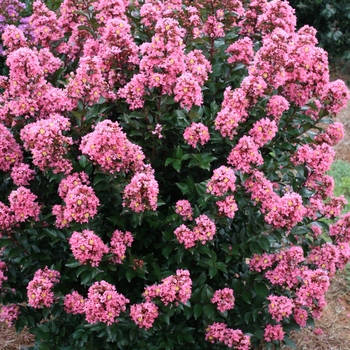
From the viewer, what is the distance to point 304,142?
2926 millimetres

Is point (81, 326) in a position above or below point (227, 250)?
below

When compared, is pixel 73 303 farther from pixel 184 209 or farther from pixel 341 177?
pixel 341 177

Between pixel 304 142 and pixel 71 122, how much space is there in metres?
1.30

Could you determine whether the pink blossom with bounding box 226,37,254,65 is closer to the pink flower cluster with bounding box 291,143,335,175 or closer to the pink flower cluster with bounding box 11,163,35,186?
the pink flower cluster with bounding box 291,143,335,175

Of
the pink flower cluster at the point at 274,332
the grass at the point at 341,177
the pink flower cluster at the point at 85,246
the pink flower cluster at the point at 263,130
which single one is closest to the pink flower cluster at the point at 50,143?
the pink flower cluster at the point at 85,246

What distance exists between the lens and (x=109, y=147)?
89.4 inches

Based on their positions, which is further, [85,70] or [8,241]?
[8,241]

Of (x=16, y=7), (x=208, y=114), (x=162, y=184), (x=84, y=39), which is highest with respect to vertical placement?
(x=208, y=114)

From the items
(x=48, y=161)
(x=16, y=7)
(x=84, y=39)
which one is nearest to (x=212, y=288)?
(x=48, y=161)

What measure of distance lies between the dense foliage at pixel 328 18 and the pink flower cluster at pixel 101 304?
6.82 m

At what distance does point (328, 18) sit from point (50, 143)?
7218mm

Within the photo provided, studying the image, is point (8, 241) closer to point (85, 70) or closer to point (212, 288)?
point (85, 70)

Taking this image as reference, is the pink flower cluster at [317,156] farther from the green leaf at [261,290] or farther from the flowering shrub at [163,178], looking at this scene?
the green leaf at [261,290]

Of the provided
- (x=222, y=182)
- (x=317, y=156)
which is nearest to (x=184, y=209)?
(x=222, y=182)
